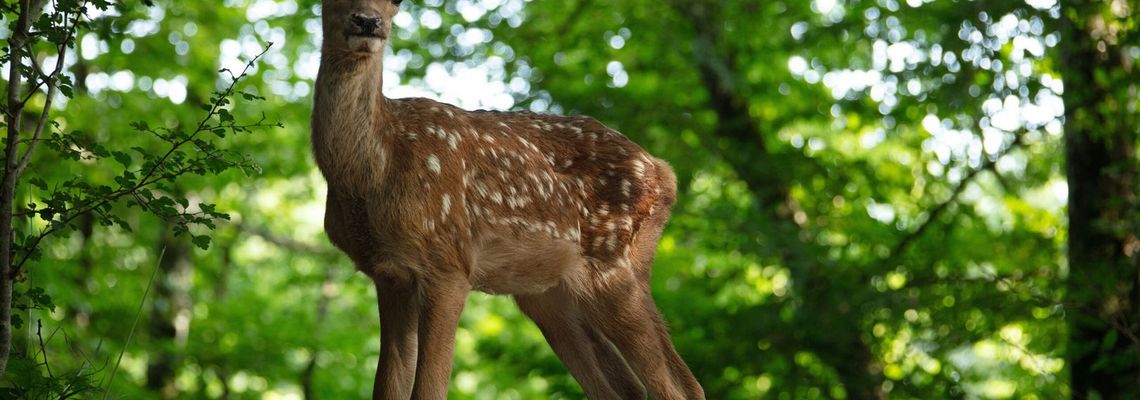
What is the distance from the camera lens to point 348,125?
4113mm

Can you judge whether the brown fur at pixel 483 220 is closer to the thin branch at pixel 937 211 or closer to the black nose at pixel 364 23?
the black nose at pixel 364 23

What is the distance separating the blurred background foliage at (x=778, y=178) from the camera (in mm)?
8602

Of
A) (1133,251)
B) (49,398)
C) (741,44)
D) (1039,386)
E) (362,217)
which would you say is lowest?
(1039,386)

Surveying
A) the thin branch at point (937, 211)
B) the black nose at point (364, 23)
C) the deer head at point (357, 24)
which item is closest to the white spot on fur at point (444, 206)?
the deer head at point (357, 24)

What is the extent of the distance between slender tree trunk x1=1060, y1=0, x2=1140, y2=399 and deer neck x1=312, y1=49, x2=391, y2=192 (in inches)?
209

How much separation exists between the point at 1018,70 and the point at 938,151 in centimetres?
204

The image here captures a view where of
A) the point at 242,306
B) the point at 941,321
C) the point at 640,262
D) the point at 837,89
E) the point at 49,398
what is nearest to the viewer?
the point at 49,398

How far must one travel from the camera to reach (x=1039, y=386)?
1119 cm

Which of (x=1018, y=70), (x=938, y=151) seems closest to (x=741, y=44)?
(x=938, y=151)

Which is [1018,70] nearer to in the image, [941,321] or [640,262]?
[941,321]

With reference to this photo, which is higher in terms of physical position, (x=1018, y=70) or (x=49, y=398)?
(x=49, y=398)

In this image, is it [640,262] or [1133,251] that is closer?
[640,262]

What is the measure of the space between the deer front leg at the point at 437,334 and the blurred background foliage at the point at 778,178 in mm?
3896

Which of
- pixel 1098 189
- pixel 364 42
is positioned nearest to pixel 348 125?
pixel 364 42
